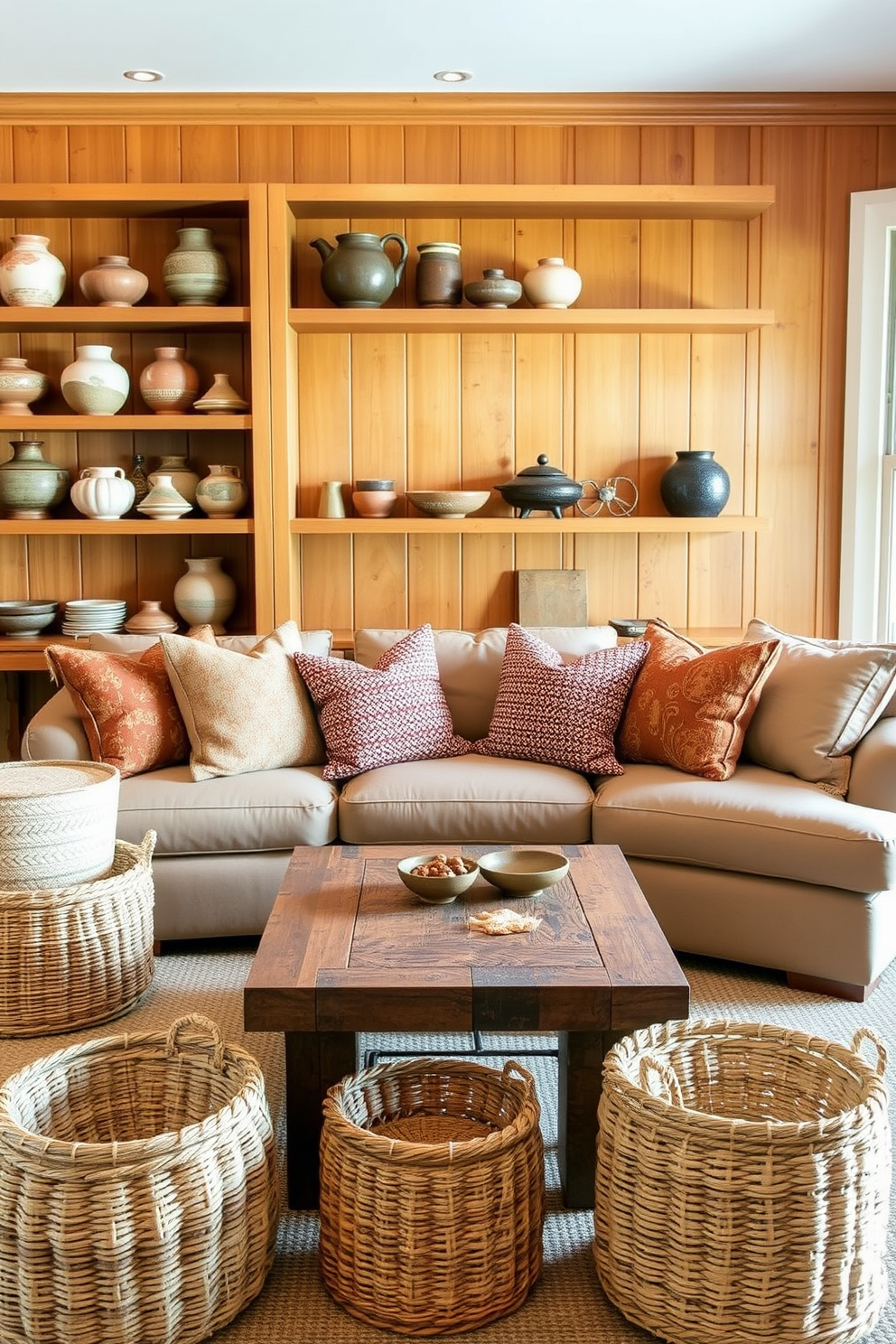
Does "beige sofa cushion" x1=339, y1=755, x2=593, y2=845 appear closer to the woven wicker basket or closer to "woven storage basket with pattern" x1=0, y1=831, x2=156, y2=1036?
"woven storage basket with pattern" x1=0, y1=831, x2=156, y2=1036

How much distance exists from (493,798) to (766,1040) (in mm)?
1308

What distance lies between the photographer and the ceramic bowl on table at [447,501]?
4316 mm

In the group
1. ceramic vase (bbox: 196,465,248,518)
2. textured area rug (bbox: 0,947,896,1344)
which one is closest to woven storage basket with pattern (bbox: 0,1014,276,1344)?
textured area rug (bbox: 0,947,896,1344)

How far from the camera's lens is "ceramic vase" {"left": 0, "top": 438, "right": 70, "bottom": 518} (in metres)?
4.33

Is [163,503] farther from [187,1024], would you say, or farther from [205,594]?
[187,1024]

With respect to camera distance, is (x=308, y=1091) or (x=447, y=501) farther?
(x=447, y=501)

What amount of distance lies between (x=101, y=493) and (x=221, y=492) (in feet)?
1.34

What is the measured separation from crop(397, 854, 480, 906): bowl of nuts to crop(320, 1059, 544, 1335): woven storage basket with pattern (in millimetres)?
514

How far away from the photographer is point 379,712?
11.5 ft

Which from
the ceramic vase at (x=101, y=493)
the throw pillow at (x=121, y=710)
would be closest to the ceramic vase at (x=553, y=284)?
the ceramic vase at (x=101, y=493)

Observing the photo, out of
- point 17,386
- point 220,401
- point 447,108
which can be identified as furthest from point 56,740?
point 447,108

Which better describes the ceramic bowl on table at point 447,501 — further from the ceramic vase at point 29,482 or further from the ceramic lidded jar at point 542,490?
the ceramic vase at point 29,482

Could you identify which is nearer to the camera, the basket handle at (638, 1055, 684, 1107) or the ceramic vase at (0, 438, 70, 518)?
the basket handle at (638, 1055, 684, 1107)

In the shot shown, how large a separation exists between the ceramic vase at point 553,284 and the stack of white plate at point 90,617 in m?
1.81
